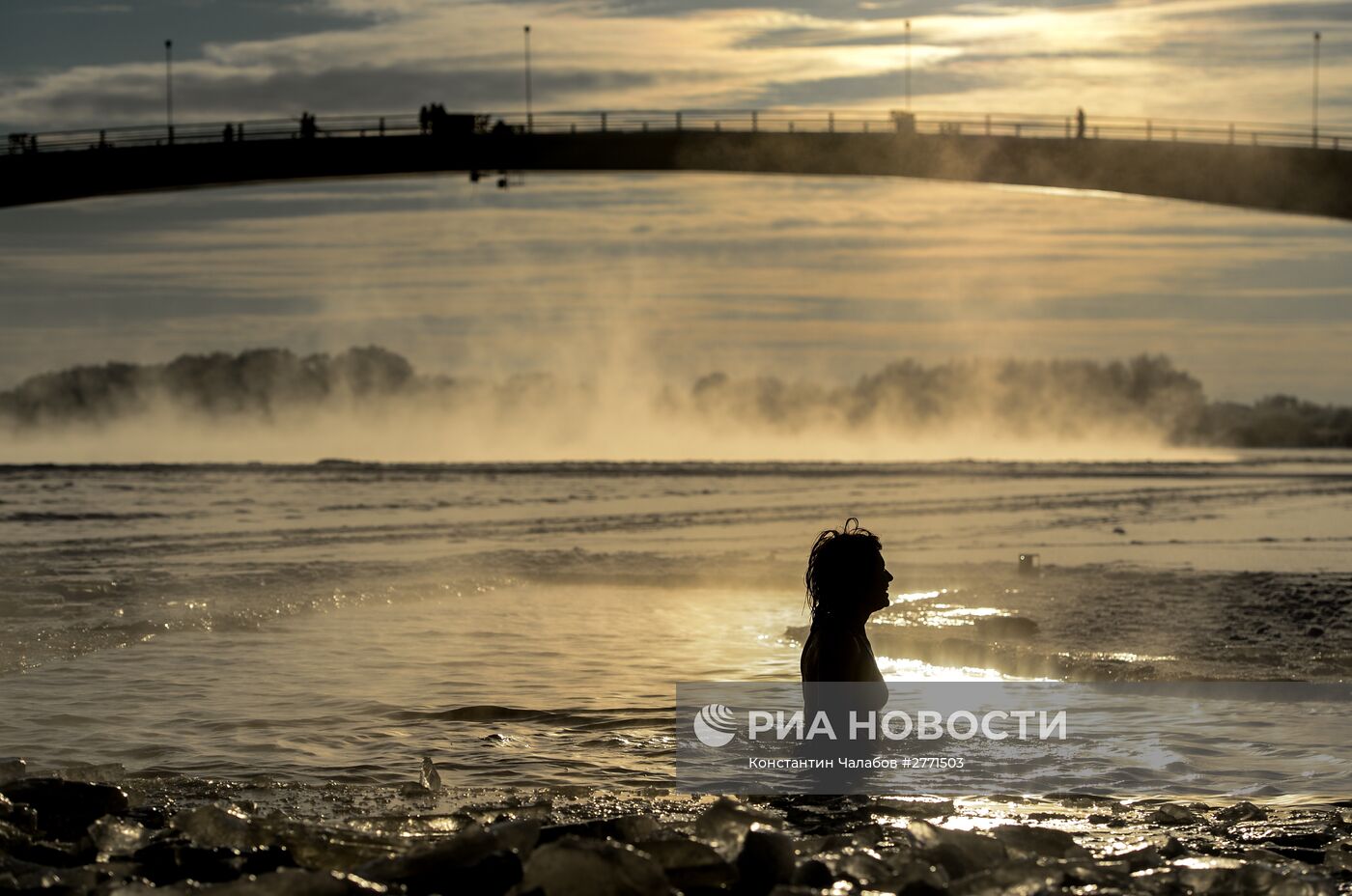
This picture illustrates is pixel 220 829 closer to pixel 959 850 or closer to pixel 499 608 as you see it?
pixel 959 850

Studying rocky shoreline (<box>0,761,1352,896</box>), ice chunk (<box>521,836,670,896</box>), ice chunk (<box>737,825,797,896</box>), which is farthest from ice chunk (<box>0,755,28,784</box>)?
ice chunk (<box>737,825,797,896</box>)

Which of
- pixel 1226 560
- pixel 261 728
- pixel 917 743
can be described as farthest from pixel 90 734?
pixel 1226 560

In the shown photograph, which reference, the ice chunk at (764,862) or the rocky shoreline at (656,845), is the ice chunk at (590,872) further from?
the ice chunk at (764,862)

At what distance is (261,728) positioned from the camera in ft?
30.7

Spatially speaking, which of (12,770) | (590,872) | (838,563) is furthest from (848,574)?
(12,770)

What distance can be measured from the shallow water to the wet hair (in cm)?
186

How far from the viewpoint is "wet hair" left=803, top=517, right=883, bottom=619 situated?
6.66 m

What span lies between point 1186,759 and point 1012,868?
3381 mm

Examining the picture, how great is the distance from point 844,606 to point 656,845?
166cm

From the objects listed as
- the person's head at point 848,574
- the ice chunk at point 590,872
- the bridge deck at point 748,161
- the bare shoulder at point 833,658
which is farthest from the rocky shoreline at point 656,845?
the bridge deck at point 748,161

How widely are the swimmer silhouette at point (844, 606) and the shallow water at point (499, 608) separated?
162 cm

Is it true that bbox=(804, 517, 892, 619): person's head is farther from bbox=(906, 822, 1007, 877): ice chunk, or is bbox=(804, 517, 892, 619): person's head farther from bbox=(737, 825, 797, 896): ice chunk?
bbox=(737, 825, 797, 896): ice chunk

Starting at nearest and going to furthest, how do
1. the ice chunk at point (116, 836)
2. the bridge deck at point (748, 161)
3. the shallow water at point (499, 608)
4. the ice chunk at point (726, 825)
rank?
1. the ice chunk at point (726, 825)
2. the ice chunk at point (116, 836)
3. the shallow water at point (499, 608)
4. the bridge deck at point (748, 161)

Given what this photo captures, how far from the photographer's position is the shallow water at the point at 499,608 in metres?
9.22
